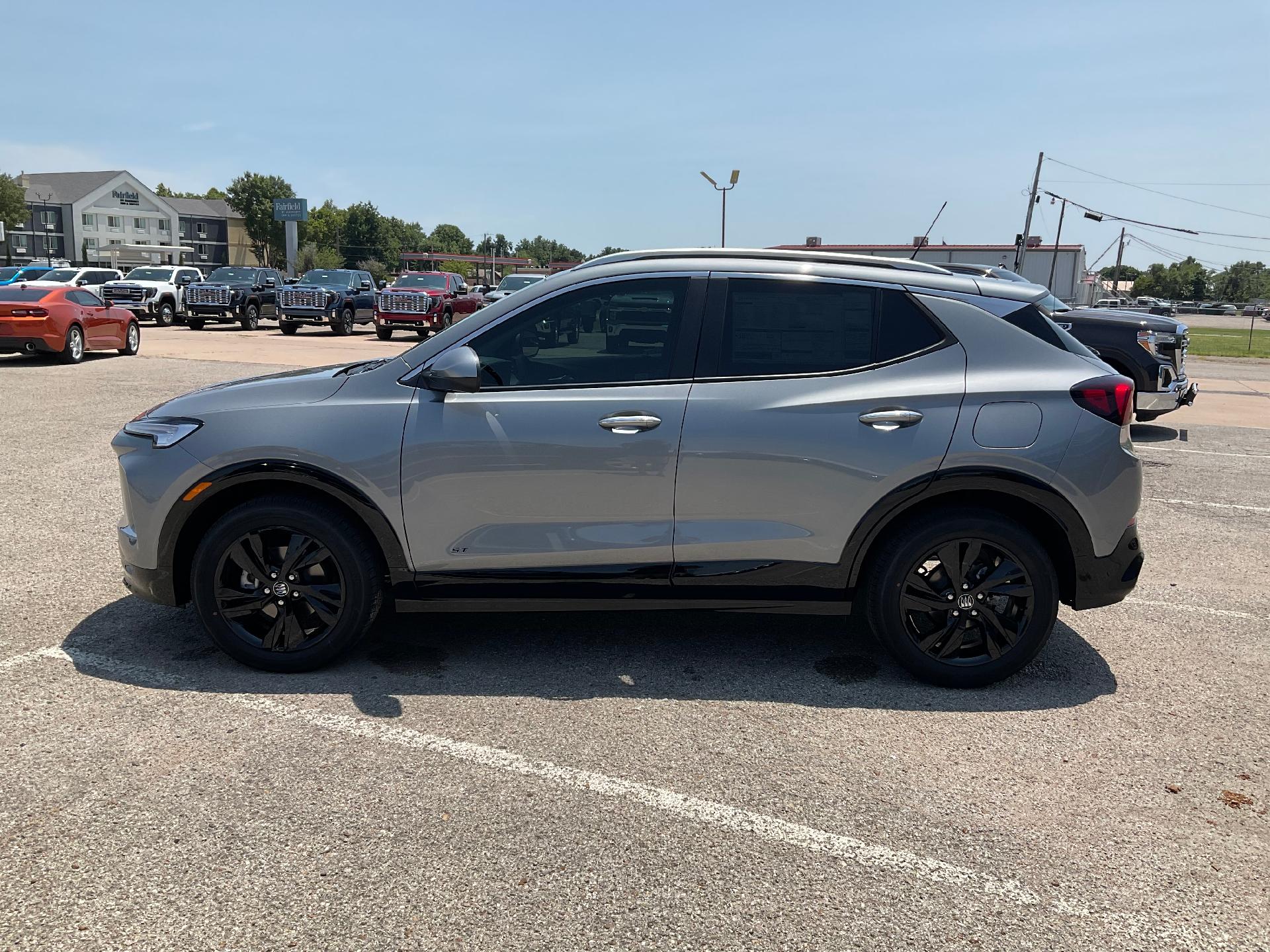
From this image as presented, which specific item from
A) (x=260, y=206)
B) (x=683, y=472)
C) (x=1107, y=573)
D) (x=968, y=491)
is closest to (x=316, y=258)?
(x=260, y=206)

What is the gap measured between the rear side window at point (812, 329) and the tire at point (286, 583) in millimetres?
1805

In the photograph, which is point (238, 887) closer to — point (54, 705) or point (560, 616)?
point (54, 705)

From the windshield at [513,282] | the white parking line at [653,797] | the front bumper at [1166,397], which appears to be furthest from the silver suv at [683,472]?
the windshield at [513,282]

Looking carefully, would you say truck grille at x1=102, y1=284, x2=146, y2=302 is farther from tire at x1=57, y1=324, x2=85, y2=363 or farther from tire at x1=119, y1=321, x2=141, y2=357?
tire at x1=57, y1=324, x2=85, y2=363

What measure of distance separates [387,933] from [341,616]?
1822 millimetres

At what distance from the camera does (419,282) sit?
92.1ft

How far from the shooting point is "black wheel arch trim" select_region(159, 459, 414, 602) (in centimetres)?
410

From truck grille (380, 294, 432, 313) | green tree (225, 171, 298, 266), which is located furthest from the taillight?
green tree (225, 171, 298, 266)

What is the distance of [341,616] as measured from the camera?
4180mm

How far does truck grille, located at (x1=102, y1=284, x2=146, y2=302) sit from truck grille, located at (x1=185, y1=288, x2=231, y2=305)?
2292 millimetres

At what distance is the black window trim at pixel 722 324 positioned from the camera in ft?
13.6

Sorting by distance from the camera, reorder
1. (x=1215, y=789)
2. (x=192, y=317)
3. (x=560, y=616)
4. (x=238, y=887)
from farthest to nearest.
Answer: (x=192, y=317)
(x=560, y=616)
(x=1215, y=789)
(x=238, y=887)

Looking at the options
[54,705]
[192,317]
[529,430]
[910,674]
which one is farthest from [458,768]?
[192,317]

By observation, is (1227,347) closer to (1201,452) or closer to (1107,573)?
(1201,452)
